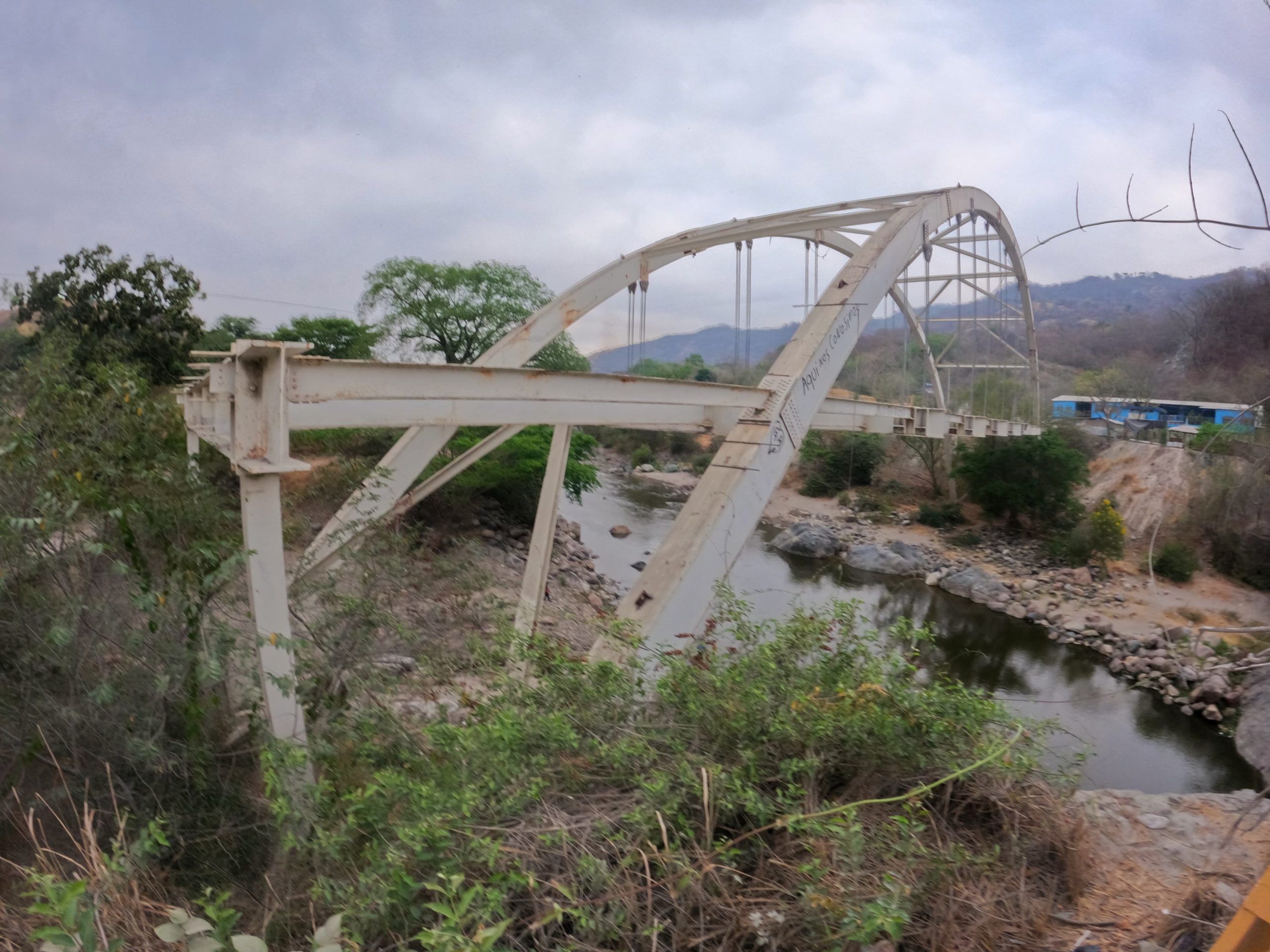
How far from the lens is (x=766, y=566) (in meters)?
20.3

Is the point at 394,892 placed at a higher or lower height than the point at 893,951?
higher

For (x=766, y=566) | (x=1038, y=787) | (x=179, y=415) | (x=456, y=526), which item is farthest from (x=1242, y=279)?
(x=179, y=415)

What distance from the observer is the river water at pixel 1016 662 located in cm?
1028

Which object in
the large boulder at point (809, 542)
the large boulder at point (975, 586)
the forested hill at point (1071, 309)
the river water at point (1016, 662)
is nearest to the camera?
the river water at point (1016, 662)

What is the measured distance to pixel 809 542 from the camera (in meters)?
22.1

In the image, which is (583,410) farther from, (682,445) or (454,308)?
(682,445)

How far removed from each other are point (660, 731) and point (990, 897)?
1553mm

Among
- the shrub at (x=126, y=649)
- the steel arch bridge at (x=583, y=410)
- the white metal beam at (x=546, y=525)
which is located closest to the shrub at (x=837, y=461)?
the steel arch bridge at (x=583, y=410)

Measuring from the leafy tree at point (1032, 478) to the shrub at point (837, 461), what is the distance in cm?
435

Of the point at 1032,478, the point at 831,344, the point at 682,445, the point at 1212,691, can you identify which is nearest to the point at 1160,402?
the point at 1032,478

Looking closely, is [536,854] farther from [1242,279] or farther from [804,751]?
[1242,279]

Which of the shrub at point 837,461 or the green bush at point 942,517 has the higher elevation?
the shrub at point 837,461

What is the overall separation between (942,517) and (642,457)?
597 inches

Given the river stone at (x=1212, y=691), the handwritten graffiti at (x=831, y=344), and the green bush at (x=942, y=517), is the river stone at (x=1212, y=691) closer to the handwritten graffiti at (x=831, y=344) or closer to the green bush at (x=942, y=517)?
the handwritten graffiti at (x=831, y=344)
